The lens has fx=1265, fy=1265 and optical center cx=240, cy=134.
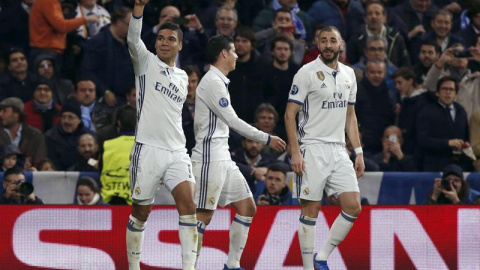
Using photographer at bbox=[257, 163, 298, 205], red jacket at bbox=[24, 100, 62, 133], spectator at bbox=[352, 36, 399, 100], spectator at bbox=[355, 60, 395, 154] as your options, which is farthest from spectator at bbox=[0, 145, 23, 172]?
spectator at bbox=[352, 36, 399, 100]

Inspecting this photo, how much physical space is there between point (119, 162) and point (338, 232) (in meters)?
2.87

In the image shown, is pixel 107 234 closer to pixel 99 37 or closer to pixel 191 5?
pixel 99 37

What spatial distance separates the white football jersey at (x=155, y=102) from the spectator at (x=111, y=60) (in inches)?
221

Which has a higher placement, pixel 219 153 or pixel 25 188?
pixel 219 153

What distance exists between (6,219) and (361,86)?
5511 millimetres

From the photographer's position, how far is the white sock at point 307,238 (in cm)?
1215

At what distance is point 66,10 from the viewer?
18.0 m

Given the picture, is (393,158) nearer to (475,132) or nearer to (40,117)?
(475,132)

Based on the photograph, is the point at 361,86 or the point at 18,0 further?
the point at 18,0

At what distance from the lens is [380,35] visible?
18.0 metres

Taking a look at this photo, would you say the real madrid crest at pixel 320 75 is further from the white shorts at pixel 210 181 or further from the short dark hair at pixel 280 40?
the short dark hair at pixel 280 40

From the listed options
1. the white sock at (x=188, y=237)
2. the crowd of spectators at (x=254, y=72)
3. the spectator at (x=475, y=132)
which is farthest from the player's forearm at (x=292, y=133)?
the spectator at (x=475, y=132)

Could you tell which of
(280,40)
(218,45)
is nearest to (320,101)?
(218,45)

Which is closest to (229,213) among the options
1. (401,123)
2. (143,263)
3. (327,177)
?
(143,263)
